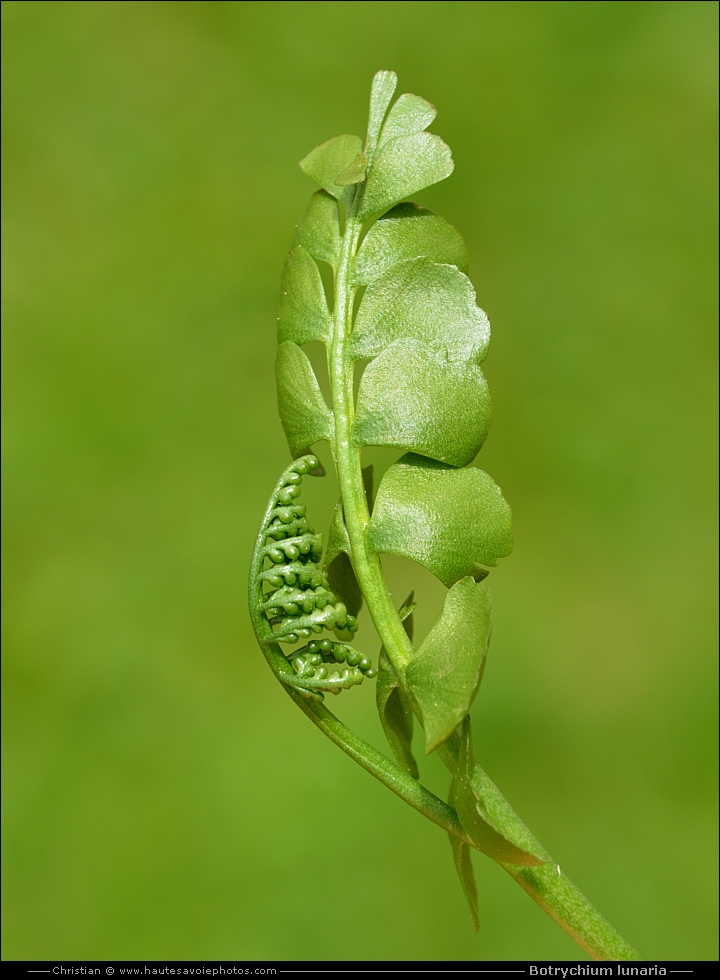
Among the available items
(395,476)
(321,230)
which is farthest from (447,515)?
(321,230)

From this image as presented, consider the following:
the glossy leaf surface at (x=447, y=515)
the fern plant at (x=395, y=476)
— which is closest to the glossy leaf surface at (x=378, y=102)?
the fern plant at (x=395, y=476)

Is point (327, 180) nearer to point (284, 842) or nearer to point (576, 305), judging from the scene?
point (284, 842)

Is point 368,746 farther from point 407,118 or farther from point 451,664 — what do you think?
point 407,118

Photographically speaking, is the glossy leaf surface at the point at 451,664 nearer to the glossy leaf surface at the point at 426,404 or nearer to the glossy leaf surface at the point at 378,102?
the glossy leaf surface at the point at 426,404

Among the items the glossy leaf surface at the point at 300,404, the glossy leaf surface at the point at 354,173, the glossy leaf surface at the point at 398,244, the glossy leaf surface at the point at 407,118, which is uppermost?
the glossy leaf surface at the point at 407,118

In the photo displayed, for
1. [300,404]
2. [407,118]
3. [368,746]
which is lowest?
[368,746]

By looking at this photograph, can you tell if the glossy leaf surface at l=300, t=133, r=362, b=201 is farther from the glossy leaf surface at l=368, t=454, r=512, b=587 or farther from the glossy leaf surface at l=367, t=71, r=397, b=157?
the glossy leaf surface at l=368, t=454, r=512, b=587

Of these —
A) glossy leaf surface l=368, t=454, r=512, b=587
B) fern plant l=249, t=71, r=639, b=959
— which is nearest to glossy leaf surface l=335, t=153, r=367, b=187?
fern plant l=249, t=71, r=639, b=959
